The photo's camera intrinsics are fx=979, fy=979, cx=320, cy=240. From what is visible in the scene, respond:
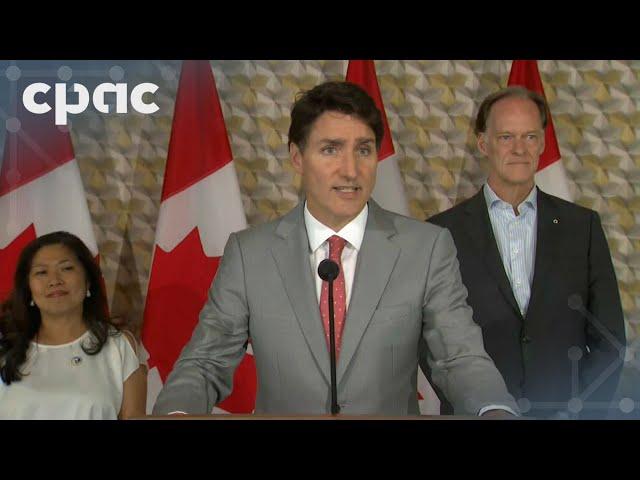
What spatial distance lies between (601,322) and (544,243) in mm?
344

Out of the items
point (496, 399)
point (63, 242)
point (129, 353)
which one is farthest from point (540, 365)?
point (63, 242)

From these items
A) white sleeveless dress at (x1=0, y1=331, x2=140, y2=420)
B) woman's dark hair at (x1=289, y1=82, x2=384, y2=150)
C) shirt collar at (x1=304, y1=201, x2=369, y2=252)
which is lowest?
white sleeveless dress at (x1=0, y1=331, x2=140, y2=420)

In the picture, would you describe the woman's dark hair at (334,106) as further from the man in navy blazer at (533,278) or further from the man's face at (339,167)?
the man in navy blazer at (533,278)

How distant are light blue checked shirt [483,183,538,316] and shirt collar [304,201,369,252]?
2.56 feet

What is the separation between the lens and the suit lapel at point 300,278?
2.70 meters

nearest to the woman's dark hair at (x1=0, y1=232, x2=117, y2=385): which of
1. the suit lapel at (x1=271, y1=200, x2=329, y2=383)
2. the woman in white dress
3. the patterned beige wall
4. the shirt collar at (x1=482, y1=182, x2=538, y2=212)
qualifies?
the woman in white dress

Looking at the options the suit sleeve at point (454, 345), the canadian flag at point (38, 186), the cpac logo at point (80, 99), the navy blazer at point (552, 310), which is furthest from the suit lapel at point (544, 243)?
the canadian flag at point (38, 186)

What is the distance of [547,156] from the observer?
12.4ft

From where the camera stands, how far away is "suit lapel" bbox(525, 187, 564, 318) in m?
3.46

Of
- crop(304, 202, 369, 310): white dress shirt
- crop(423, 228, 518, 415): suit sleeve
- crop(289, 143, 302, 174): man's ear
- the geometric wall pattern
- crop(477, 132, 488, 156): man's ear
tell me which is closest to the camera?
crop(423, 228, 518, 415): suit sleeve

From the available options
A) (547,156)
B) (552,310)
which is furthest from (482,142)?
(552,310)

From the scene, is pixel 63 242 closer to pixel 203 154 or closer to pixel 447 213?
pixel 203 154

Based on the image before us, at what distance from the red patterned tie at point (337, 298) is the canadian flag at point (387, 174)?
938 mm

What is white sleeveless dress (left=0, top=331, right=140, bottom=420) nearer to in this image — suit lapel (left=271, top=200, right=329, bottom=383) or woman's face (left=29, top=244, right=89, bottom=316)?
woman's face (left=29, top=244, right=89, bottom=316)
